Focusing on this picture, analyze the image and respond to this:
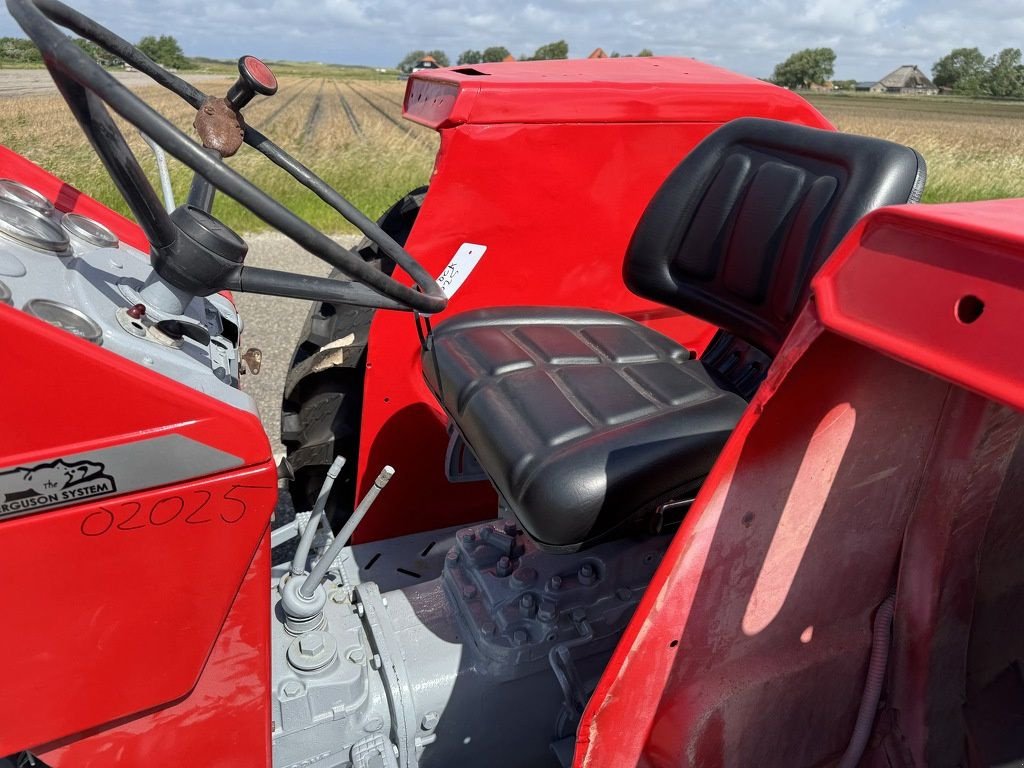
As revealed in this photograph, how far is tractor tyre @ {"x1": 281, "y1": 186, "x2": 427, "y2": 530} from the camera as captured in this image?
5.25 ft

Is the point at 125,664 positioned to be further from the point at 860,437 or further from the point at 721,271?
the point at 721,271

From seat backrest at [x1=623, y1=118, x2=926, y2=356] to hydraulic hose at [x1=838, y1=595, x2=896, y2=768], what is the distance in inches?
19.8

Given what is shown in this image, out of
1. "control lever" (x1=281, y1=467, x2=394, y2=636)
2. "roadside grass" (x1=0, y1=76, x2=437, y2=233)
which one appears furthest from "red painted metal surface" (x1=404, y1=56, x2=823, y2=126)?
"roadside grass" (x1=0, y1=76, x2=437, y2=233)

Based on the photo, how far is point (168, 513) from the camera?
2.69ft

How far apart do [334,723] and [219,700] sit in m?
0.20

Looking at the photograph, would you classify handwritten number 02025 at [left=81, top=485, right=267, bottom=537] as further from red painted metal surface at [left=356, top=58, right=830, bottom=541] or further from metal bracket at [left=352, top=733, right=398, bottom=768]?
red painted metal surface at [left=356, top=58, right=830, bottom=541]

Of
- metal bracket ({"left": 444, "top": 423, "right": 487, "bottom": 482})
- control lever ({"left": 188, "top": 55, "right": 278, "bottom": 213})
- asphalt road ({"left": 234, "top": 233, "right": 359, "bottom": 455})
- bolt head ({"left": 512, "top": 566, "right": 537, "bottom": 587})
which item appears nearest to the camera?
control lever ({"left": 188, "top": 55, "right": 278, "bottom": 213})

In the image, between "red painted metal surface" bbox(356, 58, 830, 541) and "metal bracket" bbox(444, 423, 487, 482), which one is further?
"metal bracket" bbox(444, 423, 487, 482)

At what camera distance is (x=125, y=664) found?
34.0 inches

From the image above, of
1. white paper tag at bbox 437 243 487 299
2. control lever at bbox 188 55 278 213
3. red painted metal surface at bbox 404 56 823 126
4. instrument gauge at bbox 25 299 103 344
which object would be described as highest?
red painted metal surface at bbox 404 56 823 126

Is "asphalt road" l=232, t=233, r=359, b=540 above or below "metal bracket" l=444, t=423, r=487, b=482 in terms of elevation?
below

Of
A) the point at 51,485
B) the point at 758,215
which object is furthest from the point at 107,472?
the point at 758,215

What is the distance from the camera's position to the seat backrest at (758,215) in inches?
47.3

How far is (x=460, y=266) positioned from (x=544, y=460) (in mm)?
589
